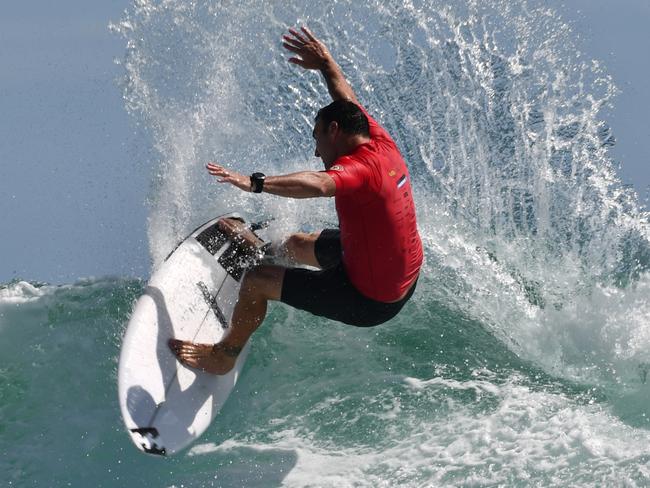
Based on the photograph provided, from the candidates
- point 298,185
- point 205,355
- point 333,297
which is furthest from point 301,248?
point 298,185

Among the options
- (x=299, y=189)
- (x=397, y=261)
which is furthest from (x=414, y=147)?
(x=299, y=189)

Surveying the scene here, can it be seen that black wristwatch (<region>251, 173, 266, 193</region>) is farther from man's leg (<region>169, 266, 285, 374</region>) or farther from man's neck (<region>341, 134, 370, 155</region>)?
man's leg (<region>169, 266, 285, 374</region>)

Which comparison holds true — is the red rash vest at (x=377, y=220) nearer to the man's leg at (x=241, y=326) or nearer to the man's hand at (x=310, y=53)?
the man's leg at (x=241, y=326)

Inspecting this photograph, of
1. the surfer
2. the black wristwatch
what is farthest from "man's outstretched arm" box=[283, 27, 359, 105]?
the black wristwatch

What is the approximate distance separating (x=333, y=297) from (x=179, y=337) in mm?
1373

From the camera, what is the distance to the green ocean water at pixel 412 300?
239 inches

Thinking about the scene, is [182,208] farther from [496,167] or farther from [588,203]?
[588,203]

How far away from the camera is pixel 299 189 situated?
4992 mm

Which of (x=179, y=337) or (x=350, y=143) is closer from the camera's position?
(x=350, y=143)

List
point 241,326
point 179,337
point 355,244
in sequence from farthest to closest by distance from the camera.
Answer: point 179,337 < point 241,326 < point 355,244

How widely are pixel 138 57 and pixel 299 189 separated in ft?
15.7

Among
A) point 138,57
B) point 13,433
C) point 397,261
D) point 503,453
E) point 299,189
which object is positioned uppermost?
point 138,57

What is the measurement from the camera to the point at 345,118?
5.63 metres

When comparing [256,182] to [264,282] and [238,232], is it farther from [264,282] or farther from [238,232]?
[238,232]
